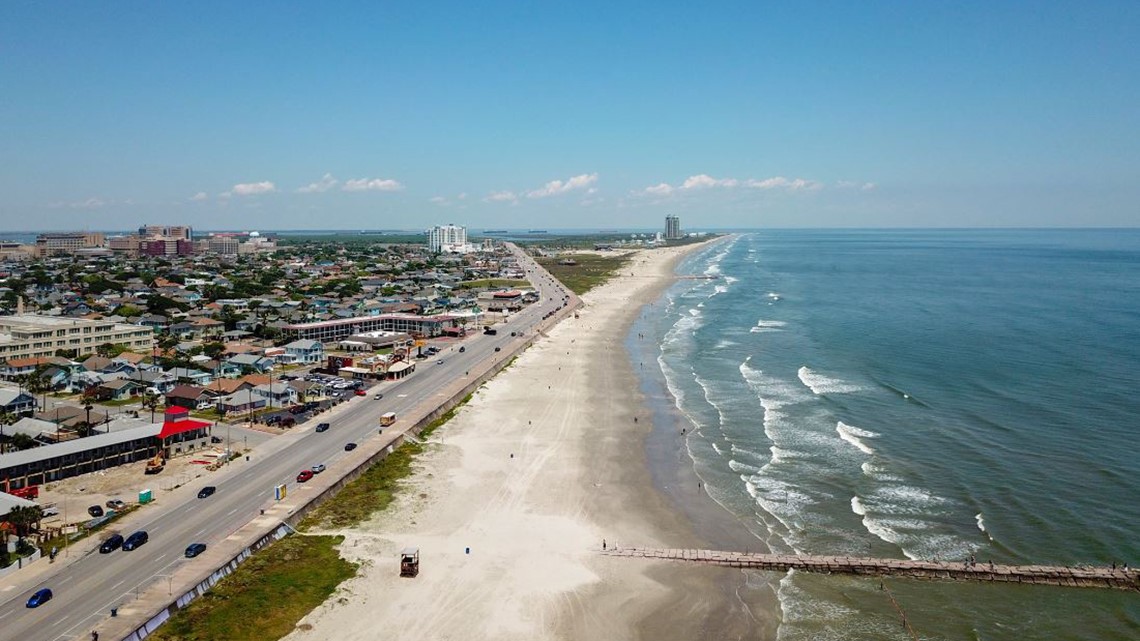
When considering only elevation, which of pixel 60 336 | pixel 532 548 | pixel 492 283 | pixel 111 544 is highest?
pixel 492 283

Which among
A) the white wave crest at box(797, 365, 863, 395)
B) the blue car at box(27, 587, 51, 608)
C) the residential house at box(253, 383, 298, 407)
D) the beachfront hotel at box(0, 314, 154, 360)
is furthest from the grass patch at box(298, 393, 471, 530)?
the beachfront hotel at box(0, 314, 154, 360)

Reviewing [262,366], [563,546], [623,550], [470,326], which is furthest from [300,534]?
[470,326]

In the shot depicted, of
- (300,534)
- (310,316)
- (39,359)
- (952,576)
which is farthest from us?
(310,316)

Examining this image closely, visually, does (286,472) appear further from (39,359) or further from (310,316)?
(310,316)

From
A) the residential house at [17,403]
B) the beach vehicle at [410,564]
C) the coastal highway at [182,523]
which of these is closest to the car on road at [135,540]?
the coastal highway at [182,523]

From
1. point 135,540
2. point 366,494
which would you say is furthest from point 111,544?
point 366,494

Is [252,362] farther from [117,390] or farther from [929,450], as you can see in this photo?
[929,450]

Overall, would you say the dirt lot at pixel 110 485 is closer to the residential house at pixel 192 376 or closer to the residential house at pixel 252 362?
the residential house at pixel 192 376
